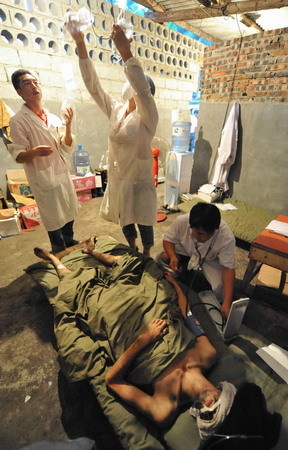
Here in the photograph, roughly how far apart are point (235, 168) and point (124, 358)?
2.96 m

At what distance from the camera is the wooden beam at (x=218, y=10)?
2706 mm

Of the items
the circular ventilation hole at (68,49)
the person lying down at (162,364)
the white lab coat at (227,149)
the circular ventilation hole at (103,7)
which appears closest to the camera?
the person lying down at (162,364)

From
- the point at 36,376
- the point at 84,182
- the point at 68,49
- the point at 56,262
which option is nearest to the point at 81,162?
the point at 84,182

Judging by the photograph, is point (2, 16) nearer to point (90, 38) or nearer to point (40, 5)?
point (40, 5)

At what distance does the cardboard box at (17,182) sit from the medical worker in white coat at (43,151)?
1.53 m

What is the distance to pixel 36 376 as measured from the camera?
137 cm

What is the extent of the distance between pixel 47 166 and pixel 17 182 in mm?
1736

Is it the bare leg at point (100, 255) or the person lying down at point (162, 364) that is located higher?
the bare leg at point (100, 255)

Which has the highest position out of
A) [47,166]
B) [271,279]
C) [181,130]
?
[181,130]

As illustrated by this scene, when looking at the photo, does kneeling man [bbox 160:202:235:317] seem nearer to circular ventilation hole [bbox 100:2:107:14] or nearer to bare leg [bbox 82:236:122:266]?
bare leg [bbox 82:236:122:266]

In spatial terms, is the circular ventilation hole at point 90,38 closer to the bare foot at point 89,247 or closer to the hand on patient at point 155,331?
the bare foot at point 89,247

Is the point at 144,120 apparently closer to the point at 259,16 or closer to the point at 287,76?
the point at 287,76

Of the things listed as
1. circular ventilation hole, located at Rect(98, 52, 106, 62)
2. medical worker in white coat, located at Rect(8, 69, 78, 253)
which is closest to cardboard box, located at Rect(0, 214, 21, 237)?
medical worker in white coat, located at Rect(8, 69, 78, 253)

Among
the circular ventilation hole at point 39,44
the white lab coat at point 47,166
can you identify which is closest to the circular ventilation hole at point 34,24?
the circular ventilation hole at point 39,44
